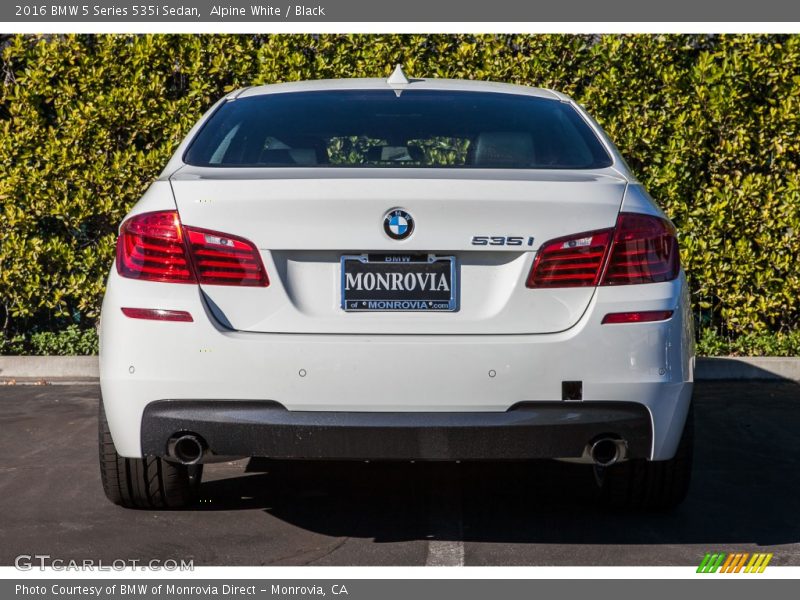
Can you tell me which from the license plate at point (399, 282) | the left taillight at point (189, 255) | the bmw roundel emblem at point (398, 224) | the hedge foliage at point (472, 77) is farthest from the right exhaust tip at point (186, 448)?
the hedge foliage at point (472, 77)

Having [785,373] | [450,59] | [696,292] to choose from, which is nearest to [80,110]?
[450,59]

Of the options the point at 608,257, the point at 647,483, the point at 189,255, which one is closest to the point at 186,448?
the point at 189,255

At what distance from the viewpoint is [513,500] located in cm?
513

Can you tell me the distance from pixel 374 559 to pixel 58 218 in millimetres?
5834

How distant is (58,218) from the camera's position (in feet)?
30.3

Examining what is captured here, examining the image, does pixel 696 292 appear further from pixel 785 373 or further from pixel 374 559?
pixel 374 559

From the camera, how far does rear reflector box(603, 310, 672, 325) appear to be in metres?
3.96

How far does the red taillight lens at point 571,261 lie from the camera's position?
3.94 meters

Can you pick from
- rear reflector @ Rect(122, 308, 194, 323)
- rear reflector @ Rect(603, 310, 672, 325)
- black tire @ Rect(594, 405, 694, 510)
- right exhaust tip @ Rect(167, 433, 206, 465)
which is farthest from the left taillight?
black tire @ Rect(594, 405, 694, 510)

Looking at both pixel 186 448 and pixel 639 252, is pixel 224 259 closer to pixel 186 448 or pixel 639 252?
pixel 186 448

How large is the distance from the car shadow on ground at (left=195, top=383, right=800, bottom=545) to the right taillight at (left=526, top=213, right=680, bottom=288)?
3.51 feet

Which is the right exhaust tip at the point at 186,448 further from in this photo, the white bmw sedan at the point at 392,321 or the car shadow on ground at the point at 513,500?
the car shadow on ground at the point at 513,500

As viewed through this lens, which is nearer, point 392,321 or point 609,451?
point 392,321

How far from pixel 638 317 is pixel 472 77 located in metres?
5.57
